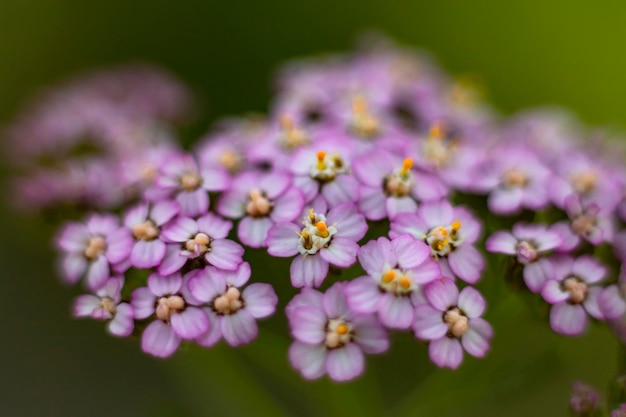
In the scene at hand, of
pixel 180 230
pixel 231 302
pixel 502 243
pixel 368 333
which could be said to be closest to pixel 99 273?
pixel 180 230

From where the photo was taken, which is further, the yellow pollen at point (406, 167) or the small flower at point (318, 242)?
the yellow pollen at point (406, 167)

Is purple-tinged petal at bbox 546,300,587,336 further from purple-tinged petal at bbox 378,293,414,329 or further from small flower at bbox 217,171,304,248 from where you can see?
small flower at bbox 217,171,304,248

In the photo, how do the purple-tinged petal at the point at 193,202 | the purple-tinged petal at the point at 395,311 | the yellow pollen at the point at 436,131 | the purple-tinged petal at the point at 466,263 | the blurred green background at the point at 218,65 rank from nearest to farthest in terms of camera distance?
Result: 1. the purple-tinged petal at the point at 395,311
2. the purple-tinged petal at the point at 466,263
3. the purple-tinged petal at the point at 193,202
4. the yellow pollen at the point at 436,131
5. the blurred green background at the point at 218,65

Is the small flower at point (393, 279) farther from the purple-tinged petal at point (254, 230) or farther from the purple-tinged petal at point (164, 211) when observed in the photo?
the purple-tinged petal at point (164, 211)

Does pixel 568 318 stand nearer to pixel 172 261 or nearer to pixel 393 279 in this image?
pixel 393 279

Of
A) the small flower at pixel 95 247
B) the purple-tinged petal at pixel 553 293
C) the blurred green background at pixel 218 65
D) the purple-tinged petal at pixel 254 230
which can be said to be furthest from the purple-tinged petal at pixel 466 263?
the blurred green background at pixel 218 65

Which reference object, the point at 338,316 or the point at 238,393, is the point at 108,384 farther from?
the point at 338,316

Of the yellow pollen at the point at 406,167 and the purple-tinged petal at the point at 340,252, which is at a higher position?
the yellow pollen at the point at 406,167
